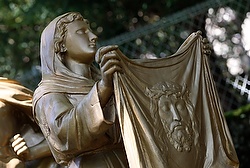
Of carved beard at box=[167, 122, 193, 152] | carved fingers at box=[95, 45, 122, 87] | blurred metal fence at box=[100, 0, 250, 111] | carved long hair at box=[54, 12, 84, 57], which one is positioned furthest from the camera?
blurred metal fence at box=[100, 0, 250, 111]

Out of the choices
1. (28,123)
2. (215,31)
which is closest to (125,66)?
(28,123)

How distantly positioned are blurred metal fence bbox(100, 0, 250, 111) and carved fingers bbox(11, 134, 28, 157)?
3178mm

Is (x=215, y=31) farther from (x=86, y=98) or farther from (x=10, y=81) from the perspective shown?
(x=86, y=98)

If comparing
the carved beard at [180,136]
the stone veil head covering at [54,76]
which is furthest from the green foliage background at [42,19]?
the carved beard at [180,136]

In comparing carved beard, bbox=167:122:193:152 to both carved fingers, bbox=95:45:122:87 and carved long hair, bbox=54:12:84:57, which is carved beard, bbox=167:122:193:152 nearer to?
carved fingers, bbox=95:45:122:87

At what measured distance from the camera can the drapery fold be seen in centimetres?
329

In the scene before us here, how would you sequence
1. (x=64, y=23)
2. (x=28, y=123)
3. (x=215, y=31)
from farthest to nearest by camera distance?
(x=215, y=31), (x=28, y=123), (x=64, y=23)

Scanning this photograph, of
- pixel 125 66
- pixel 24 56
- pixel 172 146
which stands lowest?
pixel 24 56

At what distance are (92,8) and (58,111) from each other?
427cm

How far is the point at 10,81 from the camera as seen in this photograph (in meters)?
4.27

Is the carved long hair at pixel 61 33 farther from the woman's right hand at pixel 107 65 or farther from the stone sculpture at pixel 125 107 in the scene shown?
the woman's right hand at pixel 107 65

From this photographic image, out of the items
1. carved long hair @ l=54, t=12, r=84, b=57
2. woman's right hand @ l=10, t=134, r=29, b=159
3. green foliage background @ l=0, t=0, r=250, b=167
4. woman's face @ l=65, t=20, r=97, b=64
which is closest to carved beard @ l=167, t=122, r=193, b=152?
woman's face @ l=65, t=20, r=97, b=64

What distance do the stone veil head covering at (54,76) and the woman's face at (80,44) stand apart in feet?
0.20

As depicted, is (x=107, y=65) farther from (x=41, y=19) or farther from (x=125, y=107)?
(x=41, y=19)
